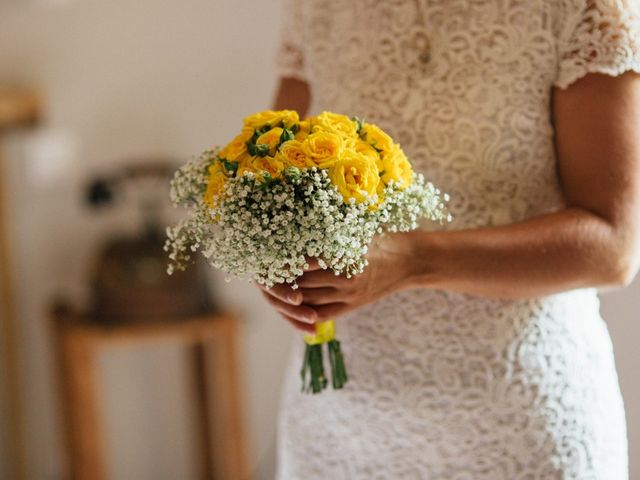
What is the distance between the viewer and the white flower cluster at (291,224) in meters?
1.02

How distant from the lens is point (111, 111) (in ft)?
9.22

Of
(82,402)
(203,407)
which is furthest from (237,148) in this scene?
(203,407)

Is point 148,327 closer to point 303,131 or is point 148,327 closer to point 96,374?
point 96,374

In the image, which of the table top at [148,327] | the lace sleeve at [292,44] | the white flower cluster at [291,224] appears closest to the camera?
the white flower cluster at [291,224]

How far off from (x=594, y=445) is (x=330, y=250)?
601 mm

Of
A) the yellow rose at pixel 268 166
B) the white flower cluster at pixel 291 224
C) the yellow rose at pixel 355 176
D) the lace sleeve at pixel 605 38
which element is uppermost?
the lace sleeve at pixel 605 38

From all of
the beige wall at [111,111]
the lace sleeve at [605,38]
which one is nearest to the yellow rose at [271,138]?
the lace sleeve at [605,38]

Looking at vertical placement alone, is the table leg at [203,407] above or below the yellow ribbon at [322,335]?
below

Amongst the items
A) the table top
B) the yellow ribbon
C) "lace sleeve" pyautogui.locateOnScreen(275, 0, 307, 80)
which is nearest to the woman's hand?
the yellow ribbon

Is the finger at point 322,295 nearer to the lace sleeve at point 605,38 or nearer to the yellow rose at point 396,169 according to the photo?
the yellow rose at point 396,169

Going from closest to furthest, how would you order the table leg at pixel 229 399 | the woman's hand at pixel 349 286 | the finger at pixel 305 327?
the woman's hand at pixel 349 286, the finger at pixel 305 327, the table leg at pixel 229 399

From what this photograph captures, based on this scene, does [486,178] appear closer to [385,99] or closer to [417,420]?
[385,99]

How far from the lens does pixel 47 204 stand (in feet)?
9.18

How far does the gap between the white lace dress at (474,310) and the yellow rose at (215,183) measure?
35 cm
